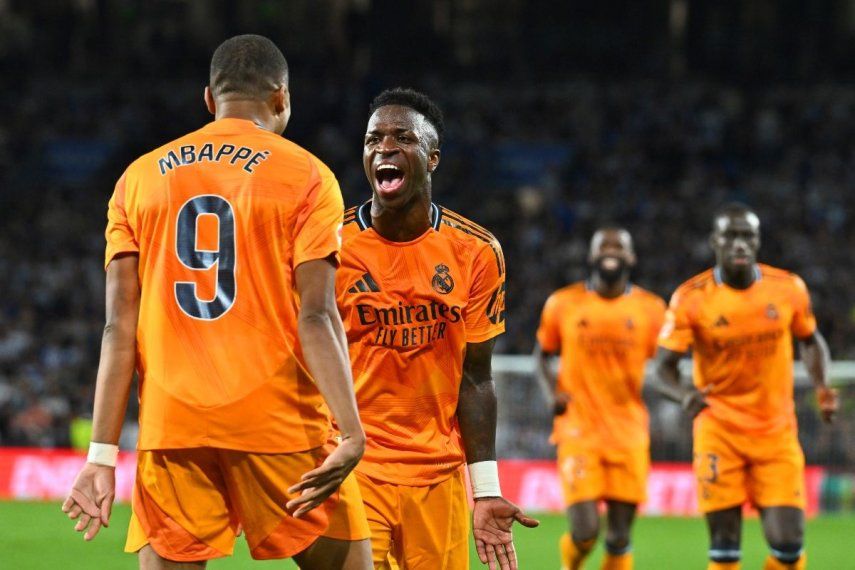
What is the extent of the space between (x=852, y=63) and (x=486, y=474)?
85.0 feet

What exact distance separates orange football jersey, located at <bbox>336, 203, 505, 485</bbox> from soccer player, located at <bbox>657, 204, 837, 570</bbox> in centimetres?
389

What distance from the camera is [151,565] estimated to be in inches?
163

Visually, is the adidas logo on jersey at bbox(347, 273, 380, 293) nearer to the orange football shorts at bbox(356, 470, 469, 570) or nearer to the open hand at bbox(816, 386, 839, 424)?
the orange football shorts at bbox(356, 470, 469, 570)

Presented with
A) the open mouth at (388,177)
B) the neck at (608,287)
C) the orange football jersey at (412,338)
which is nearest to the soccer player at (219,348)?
the open mouth at (388,177)

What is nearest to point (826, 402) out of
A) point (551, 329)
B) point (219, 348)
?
point (551, 329)

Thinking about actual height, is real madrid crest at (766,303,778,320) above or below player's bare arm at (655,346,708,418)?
above

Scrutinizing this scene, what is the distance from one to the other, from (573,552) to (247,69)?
650 centimetres

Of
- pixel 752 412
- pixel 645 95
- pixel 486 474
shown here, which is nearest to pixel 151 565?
pixel 486 474

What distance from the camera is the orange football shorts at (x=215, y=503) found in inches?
163

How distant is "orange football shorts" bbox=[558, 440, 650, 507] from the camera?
1023cm

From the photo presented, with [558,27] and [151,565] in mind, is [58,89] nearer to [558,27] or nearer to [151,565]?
[558,27]

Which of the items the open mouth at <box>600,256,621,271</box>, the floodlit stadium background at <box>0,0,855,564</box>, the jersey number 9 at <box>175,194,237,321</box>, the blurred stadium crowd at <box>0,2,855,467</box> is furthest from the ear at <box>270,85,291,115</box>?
the blurred stadium crowd at <box>0,2,855,467</box>

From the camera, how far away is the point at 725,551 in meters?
8.77

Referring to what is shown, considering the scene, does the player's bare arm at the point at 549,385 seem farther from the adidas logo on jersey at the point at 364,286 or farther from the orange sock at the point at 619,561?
the adidas logo on jersey at the point at 364,286
